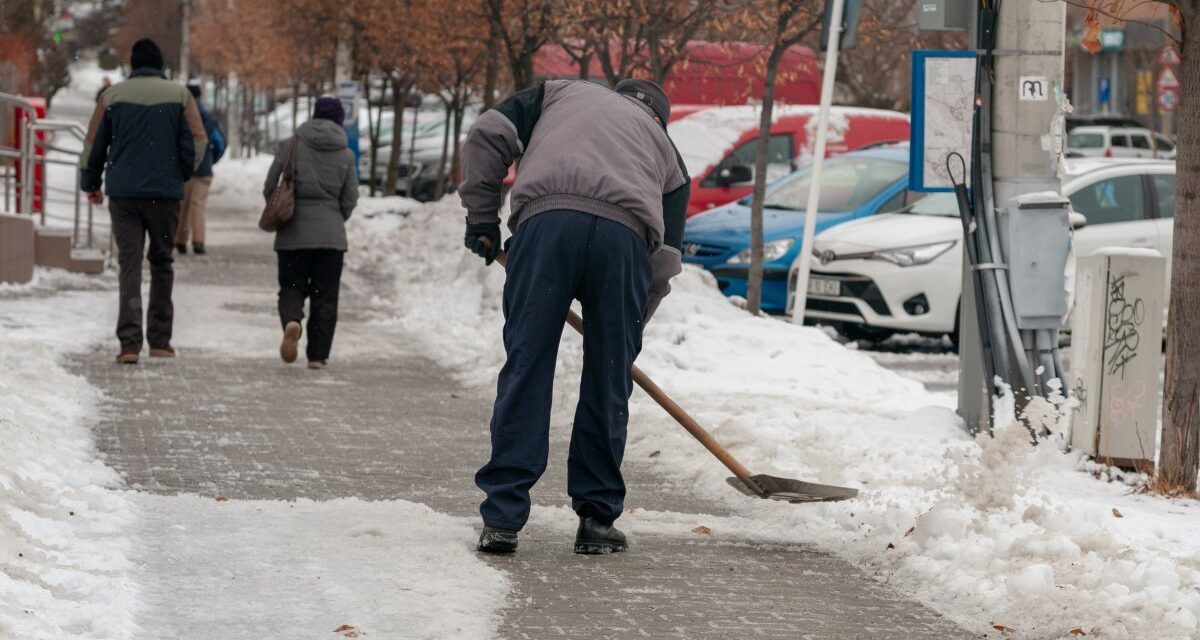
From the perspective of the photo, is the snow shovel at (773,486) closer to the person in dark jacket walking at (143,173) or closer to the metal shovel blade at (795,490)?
the metal shovel blade at (795,490)

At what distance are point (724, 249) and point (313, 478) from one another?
26.7ft

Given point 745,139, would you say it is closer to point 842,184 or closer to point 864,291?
point 842,184

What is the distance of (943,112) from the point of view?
845 centimetres

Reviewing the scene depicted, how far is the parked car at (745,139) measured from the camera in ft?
56.9

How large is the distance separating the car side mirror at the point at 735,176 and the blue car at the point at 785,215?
2.65 ft

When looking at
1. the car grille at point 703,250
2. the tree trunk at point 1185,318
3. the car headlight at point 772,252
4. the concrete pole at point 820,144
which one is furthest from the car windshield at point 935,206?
the tree trunk at point 1185,318

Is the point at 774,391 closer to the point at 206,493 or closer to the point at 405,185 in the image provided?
the point at 206,493

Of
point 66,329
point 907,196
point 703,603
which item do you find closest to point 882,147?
point 907,196

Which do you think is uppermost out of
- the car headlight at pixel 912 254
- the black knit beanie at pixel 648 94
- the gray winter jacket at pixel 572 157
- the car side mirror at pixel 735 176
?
the black knit beanie at pixel 648 94

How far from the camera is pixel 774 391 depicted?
32.9 feet

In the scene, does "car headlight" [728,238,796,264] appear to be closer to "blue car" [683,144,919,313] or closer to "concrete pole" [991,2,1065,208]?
"blue car" [683,144,919,313]

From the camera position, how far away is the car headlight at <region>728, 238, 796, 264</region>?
14.6 m

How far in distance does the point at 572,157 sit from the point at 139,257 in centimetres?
563

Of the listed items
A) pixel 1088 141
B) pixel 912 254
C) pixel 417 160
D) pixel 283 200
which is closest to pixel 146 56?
pixel 283 200
